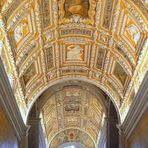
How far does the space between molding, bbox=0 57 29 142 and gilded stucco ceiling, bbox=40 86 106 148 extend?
24.8 feet

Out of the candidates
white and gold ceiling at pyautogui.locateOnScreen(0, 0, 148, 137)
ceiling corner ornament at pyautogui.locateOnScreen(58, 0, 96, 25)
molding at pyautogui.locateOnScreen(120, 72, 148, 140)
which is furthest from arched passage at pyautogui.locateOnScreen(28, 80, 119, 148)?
ceiling corner ornament at pyautogui.locateOnScreen(58, 0, 96, 25)

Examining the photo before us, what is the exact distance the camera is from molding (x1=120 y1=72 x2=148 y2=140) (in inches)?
631

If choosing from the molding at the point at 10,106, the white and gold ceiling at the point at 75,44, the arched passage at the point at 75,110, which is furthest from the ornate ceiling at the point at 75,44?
the arched passage at the point at 75,110

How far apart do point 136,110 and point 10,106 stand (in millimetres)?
5552

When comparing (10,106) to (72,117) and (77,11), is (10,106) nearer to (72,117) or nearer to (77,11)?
(77,11)

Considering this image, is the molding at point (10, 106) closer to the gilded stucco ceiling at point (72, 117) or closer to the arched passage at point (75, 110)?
the arched passage at point (75, 110)

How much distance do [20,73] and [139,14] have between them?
6.68 metres

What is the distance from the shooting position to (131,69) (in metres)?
18.8

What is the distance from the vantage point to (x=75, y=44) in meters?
20.1

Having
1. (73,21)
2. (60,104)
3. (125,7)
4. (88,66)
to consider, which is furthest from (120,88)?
(60,104)

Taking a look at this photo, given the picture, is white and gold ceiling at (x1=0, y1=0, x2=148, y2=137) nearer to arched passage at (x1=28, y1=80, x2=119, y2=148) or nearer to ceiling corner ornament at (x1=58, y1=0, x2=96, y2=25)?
ceiling corner ornament at (x1=58, y1=0, x2=96, y2=25)

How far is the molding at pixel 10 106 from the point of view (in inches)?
595

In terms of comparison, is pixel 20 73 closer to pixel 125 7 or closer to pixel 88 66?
pixel 88 66

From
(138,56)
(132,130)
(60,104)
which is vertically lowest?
(132,130)
